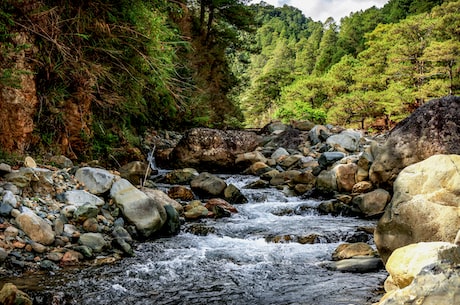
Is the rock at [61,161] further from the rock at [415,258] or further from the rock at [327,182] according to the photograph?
the rock at [327,182]

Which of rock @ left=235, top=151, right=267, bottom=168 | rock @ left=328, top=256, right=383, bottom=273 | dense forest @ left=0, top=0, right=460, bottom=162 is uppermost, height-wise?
dense forest @ left=0, top=0, right=460, bottom=162

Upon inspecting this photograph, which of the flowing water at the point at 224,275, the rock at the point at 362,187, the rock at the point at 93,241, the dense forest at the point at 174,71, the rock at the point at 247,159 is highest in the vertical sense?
the dense forest at the point at 174,71

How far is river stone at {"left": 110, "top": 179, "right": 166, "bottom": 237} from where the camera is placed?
18.3 feet

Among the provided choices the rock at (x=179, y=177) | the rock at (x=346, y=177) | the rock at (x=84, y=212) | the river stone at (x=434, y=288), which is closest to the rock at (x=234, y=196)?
the rock at (x=179, y=177)

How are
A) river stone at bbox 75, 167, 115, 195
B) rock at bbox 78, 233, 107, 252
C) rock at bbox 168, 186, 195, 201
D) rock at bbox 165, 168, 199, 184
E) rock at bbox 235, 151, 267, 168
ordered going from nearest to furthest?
1. rock at bbox 78, 233, 107, 252
2. river stone at bbox 75, 167, 115, 195
3. rock at bbox 168, 186, 195, 201
4. rock at bbox 165, 168, 199, 184
5. rock at bbox 235, 151, 267, 168

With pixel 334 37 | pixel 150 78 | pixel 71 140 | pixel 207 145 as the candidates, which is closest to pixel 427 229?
pixel 150 78

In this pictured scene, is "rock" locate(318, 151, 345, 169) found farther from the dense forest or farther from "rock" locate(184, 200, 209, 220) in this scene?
"rock" locate(184, 200, 209, 220)

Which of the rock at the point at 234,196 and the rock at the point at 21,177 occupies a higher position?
the rock at the point at 21,177

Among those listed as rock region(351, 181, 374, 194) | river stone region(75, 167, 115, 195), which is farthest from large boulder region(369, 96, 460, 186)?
river stone region(75, 167, 115, 195)

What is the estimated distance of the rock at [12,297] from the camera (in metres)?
2.99

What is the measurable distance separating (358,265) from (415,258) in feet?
6.22

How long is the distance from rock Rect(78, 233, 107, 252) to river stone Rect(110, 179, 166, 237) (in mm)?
738

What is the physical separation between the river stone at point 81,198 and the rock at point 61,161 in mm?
982

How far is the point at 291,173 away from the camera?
10.7m
